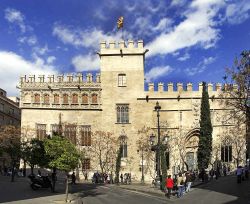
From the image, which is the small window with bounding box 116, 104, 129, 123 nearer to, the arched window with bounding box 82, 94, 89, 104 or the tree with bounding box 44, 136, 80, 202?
the arched window with bounding box 82, 94, 89, 104

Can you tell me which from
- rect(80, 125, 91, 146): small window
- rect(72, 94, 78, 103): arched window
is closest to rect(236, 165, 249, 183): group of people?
rect(80, 125, 91, 146): small window

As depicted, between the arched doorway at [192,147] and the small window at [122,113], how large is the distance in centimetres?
779

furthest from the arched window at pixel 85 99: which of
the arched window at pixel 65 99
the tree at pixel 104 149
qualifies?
the tree at pixel 104 149

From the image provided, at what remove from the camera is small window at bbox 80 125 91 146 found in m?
50.6

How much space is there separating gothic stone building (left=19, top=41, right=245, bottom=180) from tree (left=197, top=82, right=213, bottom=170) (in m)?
3.68

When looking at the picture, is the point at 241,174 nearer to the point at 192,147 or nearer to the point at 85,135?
the point at 192,147

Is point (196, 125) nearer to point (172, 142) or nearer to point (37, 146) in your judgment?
point (172, 142)

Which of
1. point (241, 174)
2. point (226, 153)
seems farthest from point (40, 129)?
point (241, 174)

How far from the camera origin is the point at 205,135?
150 ft

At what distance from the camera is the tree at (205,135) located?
45.3 m

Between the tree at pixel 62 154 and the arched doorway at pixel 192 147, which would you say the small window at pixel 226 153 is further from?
the tree at pixel 62 154

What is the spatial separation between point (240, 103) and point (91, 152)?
25.5 metres

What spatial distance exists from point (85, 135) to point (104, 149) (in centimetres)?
322

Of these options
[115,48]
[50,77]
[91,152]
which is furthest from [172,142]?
[50,77]
